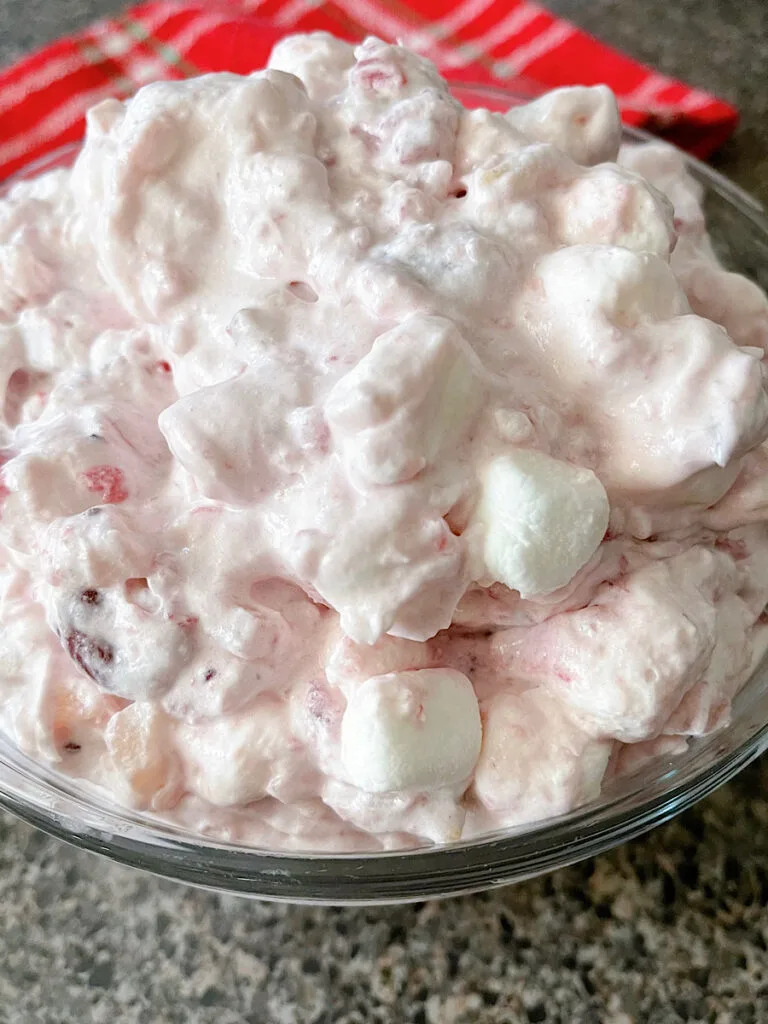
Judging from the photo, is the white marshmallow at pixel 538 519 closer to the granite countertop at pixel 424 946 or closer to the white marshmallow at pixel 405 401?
the white marshmallow at pixel 405 401

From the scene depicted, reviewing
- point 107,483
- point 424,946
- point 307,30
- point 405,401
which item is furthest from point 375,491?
point 307,30

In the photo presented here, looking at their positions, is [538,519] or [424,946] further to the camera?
[424,946]

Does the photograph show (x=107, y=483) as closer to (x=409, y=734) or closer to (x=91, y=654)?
(x=91, y=654)

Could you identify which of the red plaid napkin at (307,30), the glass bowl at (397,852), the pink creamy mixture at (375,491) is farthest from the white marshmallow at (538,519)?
the red plaid napkin at (307,30)

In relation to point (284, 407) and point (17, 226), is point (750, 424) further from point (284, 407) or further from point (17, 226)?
point (17, 226)

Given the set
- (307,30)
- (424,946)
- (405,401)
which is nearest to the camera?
(405,401)

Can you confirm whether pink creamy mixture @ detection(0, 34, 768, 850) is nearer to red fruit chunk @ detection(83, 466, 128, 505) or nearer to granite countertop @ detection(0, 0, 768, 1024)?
red fruit chunk @ detection(83, 466, 128, 505)

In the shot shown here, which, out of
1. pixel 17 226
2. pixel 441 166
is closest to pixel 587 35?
pixel 441 166

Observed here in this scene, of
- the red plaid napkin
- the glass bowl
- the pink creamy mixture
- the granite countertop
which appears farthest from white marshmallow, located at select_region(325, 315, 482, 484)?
the red plaid napkin
